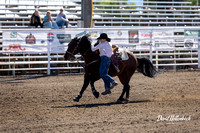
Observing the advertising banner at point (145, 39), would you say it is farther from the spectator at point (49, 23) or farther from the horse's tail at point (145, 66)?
the horse's tail at point (145, 66)

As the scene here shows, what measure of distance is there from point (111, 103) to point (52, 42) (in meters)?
8.23

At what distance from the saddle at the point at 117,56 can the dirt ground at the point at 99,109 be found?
95cm

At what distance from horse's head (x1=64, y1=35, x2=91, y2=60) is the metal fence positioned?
638 centimetres

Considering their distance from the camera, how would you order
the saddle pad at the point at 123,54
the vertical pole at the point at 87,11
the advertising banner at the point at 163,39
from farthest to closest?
1. the advertising banner at the point at 163,39
2. the vertical pole at the point at 87,11
3. the saddle pad at the point at 123,54

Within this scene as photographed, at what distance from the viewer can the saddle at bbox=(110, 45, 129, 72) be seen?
9035 millimetres

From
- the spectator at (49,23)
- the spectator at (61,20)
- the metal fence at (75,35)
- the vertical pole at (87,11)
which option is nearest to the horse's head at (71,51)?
the metal fence at (75,35)

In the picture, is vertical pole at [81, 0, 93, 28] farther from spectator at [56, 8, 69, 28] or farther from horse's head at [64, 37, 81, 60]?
horse's head at [64, 37, 81, 60]

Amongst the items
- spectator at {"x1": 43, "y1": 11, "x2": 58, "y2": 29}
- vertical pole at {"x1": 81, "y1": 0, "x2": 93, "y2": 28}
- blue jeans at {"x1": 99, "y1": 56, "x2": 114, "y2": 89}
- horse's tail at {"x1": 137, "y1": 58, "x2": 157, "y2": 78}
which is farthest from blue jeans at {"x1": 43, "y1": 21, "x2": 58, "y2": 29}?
blue jeans at {"x1": 99, "y1": 56, "x2": 114, "y2": 89}

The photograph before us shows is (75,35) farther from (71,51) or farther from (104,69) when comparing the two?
(104,69)

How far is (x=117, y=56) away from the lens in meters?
9.13

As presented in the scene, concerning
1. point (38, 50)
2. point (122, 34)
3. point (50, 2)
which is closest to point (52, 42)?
point (38, 50)

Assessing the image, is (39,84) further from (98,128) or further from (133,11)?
(133,11)

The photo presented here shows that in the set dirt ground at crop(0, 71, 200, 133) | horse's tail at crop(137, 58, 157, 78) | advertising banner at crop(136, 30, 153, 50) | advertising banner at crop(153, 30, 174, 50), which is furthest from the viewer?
advertising banner at crop(153, 30, 174, 50)

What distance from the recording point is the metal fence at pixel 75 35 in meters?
16.0
